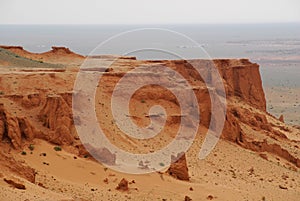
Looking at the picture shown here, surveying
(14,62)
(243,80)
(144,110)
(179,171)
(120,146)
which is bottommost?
(179,171)

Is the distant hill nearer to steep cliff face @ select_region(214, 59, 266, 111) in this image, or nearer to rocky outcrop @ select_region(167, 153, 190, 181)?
steep cliff face @ select_region(214, 59, 266, 111)

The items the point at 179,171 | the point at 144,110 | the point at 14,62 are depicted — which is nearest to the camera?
the point at 179,171

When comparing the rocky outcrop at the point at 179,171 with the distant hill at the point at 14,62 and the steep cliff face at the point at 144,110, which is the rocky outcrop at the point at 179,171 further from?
the distant hill at the point at 14,62

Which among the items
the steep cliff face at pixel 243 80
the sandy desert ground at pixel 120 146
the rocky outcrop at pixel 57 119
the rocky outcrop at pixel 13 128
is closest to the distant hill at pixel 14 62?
the sandy desert ground at pixel 120 146

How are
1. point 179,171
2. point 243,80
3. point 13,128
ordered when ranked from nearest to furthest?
point 13,128, point 179,171, point 243,80

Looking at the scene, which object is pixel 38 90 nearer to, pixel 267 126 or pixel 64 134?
pixel 64 134

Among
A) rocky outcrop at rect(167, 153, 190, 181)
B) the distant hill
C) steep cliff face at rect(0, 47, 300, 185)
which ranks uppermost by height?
the distant hill

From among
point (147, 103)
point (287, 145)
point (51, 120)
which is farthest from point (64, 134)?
point (287, 145)

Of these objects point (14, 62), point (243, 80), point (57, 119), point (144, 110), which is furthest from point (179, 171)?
point (243, 80)

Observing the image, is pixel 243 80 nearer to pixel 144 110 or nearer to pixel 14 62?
pixel 144 110

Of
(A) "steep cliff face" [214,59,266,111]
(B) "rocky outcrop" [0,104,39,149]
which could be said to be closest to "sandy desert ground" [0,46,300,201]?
(B) "rocky outcrop" [0,104,39,149]
